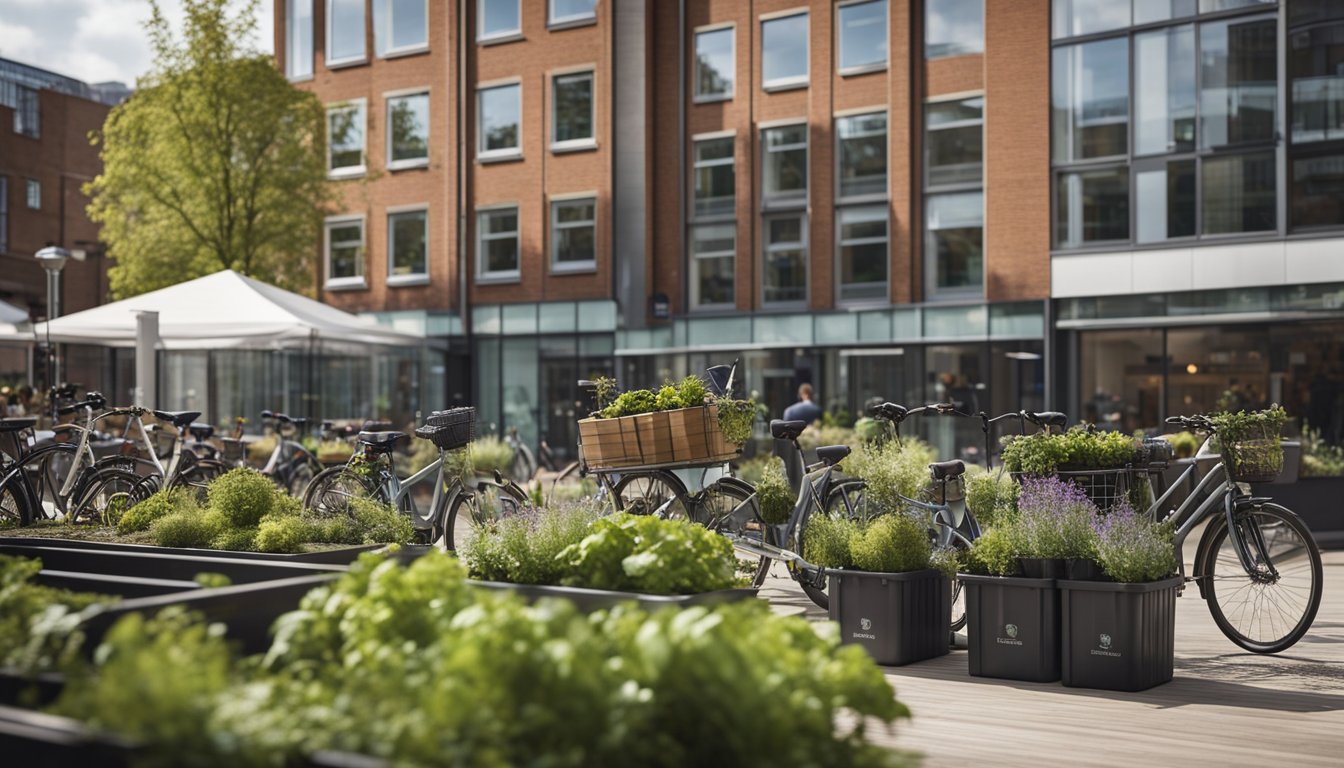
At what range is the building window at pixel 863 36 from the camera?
2842 centimetres

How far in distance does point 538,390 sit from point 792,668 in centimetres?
2954

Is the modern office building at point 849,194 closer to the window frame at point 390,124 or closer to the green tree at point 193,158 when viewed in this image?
the window frame at point 390,124

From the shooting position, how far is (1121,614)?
279 inches

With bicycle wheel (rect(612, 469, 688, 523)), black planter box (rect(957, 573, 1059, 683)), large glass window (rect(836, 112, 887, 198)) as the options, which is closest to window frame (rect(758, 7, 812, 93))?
large glass window (rect(836, 112, 887, 198))

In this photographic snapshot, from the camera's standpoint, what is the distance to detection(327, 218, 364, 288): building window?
114 ft

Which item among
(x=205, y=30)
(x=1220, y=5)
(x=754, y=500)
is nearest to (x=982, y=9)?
(x=1220, y=5)

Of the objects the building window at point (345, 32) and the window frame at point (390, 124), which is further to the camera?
the building window at point (345, 32)

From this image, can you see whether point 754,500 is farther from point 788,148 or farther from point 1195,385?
point 788,148

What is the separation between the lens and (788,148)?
96.9 ft

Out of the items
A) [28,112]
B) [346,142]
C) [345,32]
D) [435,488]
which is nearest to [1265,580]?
[435,488]

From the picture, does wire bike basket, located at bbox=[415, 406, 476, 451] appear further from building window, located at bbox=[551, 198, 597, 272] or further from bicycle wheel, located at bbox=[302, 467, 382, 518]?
building window, located at bbox=[551, 198, 597, 272]

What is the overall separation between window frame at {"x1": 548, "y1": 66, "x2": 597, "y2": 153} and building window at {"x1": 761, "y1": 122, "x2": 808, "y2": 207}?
4293mm

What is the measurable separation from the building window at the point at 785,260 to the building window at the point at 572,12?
672 centimetres

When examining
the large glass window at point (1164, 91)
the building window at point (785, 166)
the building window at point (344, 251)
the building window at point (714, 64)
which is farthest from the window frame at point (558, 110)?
the large glass window at point (1164, 91)
